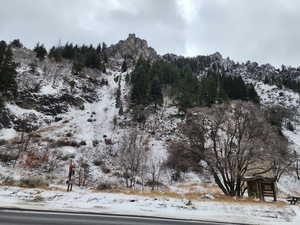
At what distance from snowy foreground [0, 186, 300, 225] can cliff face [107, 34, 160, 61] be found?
89.0m

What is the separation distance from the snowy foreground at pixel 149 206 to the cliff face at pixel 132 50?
292ft

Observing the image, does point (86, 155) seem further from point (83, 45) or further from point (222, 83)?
point (83, 45)

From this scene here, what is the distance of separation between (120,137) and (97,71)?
110ft

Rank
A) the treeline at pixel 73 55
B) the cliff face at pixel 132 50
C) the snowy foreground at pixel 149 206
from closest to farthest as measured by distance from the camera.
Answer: the snowy foreground at pixel 149 206 < the treeline at pixel 73 55 < the cliff face at pixel 132 50

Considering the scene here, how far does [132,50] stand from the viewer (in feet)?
350

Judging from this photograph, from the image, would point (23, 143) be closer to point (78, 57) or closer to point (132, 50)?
point (78, 57)

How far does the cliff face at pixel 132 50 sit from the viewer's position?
99719mm

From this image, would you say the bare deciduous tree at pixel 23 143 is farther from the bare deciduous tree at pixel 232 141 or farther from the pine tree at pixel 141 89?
the pine tree at pixel 141 89

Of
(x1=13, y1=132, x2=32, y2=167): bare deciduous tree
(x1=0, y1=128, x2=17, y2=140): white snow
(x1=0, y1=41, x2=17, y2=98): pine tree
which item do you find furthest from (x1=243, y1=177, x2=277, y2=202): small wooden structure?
(x1=0, y1=41, x2=17, y2=98): pine tree

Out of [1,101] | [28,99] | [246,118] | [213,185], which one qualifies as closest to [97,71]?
[28,99]

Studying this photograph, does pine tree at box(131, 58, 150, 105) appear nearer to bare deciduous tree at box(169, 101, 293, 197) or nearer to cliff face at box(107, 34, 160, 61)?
bare deciduous tree at box(169, 101, 293, 197)

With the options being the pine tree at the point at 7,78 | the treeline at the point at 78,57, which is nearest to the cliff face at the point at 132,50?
the treeline at the point at 78,57

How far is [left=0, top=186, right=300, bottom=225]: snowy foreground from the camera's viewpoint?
32.3ft

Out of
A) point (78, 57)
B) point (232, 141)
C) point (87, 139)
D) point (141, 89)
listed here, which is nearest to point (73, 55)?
point (78, 57)
